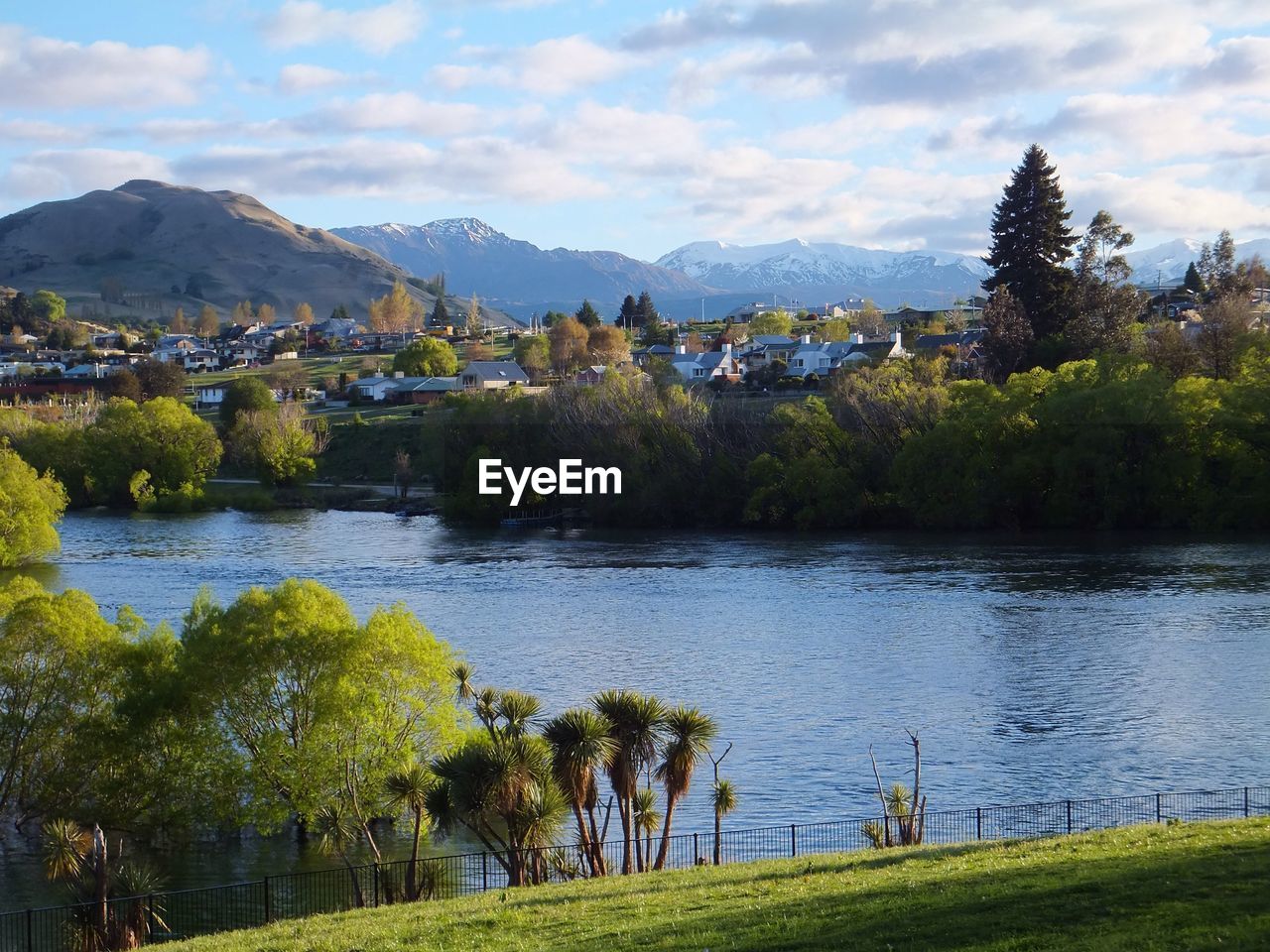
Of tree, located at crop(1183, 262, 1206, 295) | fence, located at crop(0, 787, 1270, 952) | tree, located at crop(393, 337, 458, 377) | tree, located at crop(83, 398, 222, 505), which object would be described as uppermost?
tree, located at crop(1183, 262, 1206, 295)

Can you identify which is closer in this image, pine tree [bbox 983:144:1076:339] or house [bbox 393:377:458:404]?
pine tree [bbox 983:144:1076:339]

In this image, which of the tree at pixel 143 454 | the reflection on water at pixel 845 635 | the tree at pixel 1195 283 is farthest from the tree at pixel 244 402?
the tree at pixel 1195 283

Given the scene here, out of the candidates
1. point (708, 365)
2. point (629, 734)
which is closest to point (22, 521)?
point (629, 734)

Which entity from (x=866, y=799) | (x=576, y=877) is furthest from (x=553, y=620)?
(x=576, y=877)

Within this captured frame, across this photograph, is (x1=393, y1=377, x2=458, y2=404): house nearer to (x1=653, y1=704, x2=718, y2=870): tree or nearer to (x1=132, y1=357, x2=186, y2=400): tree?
(x1=132, y1=357, x2=186, y2=400): tree

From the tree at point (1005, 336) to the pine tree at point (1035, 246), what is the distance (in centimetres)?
363

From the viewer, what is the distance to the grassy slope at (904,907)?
14.2 m

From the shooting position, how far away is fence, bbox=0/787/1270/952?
2422 centimetres

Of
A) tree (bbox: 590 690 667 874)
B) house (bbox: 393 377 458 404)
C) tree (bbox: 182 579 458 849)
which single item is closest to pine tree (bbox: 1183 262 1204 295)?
house (bbox: 393 377 458 404)

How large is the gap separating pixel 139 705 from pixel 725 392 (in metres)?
92.6

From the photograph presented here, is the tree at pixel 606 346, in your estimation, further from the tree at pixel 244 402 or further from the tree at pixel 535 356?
the tree at pixel 244 402
